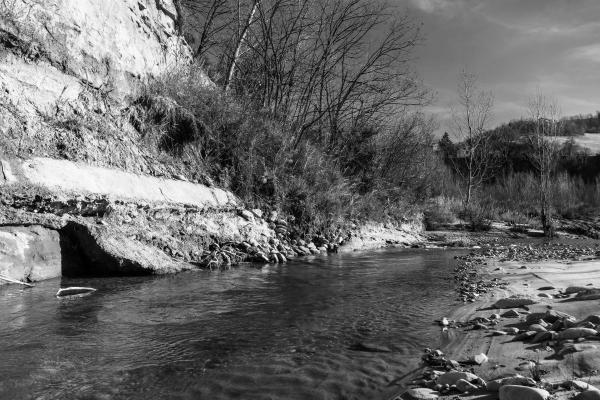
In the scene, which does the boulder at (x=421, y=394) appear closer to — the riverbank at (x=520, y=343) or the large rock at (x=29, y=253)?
the riverbank at (x=520, y=343)

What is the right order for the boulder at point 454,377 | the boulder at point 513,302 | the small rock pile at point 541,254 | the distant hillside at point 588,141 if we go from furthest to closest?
1. the distant hillside at point 588,141
2. the small rock pile at point 541,254
3. the boulder at point 513,302
4. the boulder at point 454,377

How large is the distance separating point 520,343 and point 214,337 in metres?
2.19

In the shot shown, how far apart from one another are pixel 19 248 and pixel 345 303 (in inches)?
142

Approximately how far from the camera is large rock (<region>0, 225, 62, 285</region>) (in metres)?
4.74

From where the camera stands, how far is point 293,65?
1461 centimetres

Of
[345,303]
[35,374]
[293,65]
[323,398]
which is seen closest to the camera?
[323,398]

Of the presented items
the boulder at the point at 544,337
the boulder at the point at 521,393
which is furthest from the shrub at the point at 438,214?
the boulder at the point at 521,393

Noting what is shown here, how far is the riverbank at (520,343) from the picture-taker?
7.38 ft

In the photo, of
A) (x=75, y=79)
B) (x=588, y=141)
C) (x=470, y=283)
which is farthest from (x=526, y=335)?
(x=588, y=141)

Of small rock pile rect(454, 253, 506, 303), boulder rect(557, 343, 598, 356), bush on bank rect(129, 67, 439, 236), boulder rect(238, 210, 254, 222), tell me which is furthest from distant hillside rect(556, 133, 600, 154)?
boulder rect(557, 343, 598, 356)

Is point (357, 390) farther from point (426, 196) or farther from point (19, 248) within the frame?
point (426, 196)

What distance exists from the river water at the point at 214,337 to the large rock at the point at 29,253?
20 cm

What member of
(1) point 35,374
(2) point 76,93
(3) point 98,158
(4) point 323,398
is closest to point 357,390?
(4) point 323,398

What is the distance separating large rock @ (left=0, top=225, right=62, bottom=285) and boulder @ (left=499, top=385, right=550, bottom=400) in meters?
4.85
